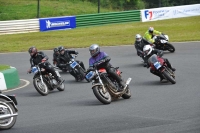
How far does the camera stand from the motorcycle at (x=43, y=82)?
53.0 feet

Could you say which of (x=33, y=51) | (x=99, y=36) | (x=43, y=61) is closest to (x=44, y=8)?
(x=99, y=36)

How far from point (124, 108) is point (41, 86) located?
4.33 metres

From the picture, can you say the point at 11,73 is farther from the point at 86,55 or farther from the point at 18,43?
the point at 18,43

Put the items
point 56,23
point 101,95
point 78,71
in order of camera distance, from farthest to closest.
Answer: point 56,23
point 78,71
point 101,95

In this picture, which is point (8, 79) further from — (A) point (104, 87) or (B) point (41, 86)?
(A) point (104, 87)

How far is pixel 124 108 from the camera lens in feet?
41.3

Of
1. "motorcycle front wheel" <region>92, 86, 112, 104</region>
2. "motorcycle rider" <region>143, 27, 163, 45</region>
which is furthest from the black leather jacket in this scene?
"motorcycle rider" <region>143, 27, 163, 45</region>

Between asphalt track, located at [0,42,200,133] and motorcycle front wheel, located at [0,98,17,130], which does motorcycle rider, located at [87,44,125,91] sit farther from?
motorcycle front wheel, located at [0,98,17,130]

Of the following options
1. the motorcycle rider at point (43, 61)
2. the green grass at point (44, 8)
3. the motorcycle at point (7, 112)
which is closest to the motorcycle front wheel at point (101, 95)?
the motorcycle at point (7, 112)

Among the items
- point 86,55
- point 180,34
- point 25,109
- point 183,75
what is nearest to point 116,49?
point 86,55

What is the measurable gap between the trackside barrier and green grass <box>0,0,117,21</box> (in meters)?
6.76

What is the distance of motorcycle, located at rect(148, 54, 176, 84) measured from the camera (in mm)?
16438

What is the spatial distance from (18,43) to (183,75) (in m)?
17.1

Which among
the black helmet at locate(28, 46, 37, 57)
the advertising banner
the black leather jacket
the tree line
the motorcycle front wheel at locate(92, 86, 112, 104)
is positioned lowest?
the motorcycle front wheel at locate(92, 86, 112, 104)
